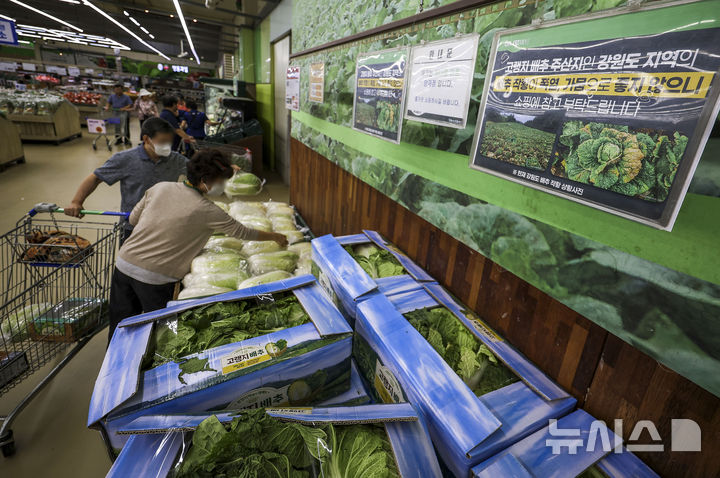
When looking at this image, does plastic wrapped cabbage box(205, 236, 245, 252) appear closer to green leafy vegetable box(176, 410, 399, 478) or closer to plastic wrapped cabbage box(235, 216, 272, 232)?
plastic wrapped cabbage box(235, 216, 272, 232)

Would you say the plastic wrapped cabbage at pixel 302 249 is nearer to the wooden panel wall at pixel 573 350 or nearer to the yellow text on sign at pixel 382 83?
the wooden panel wall at pixel 573 350

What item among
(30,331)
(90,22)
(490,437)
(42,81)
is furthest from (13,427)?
(42,81)

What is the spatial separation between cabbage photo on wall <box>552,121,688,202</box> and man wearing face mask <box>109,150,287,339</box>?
185 centimetres

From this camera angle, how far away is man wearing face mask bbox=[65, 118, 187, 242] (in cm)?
264

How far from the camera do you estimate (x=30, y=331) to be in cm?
212

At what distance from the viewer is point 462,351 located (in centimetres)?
128

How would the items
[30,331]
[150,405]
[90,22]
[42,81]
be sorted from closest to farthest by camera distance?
[150,405] → [30,331] → [90,22] → [42,81]

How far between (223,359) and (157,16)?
15.4 m

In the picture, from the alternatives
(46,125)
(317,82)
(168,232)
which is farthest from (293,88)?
(46,125)

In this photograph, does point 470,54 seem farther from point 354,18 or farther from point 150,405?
point 150,405

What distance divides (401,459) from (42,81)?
26.9 m

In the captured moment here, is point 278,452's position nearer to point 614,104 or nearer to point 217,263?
point 614,104

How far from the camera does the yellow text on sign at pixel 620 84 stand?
0.76 metres

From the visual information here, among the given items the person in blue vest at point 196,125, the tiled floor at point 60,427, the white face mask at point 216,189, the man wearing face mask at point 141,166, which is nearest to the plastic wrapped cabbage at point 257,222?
the man wearing face mask at point 141,166
